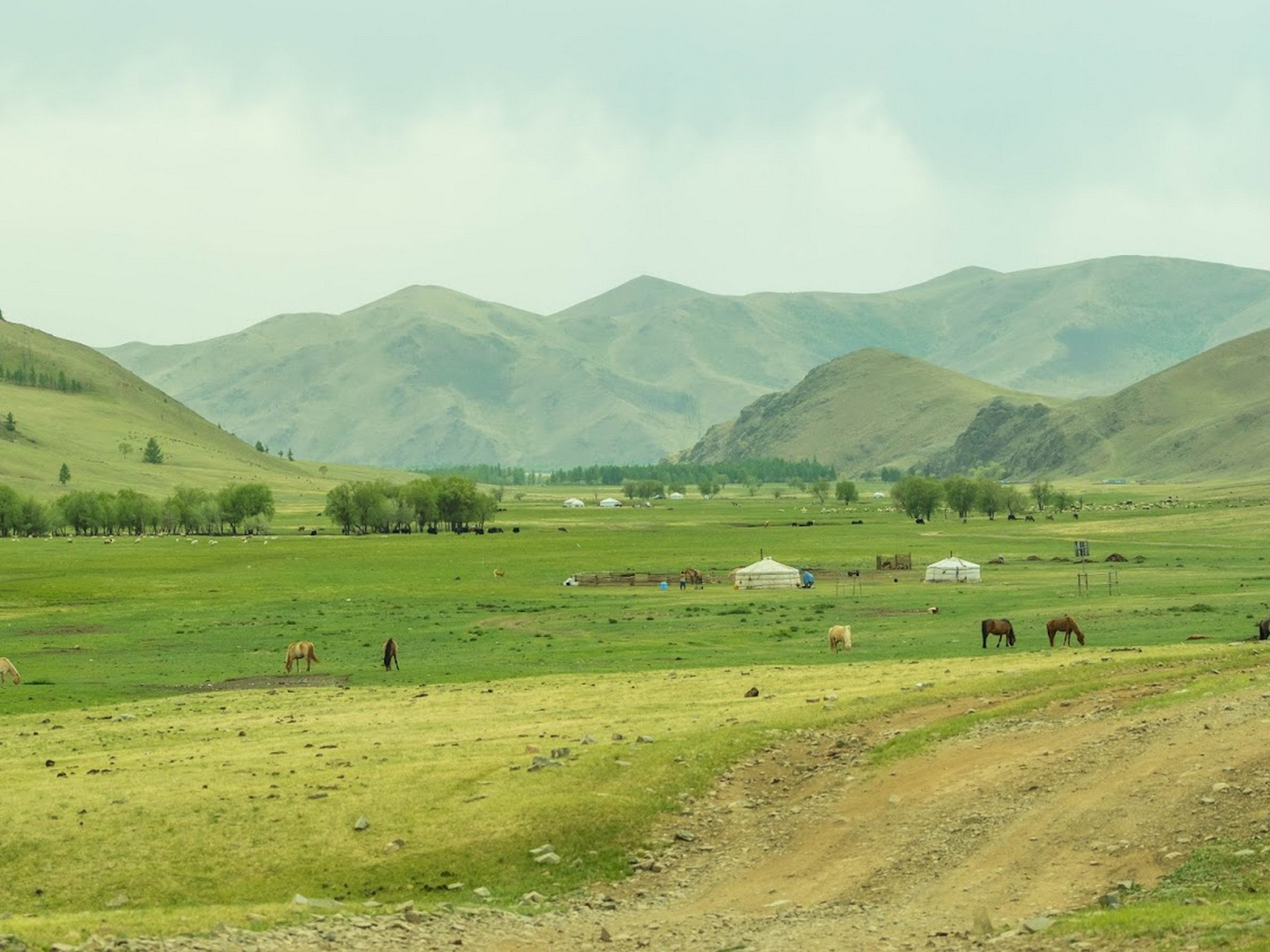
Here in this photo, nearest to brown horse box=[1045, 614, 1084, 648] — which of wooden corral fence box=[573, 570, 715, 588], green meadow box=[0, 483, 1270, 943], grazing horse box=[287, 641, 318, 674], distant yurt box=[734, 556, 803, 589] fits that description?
green meadow box=[0, 483, 1270, 943]

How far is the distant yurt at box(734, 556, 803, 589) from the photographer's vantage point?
105688mm

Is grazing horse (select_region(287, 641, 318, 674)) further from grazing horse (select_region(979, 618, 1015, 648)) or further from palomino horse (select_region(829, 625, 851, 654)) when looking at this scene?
grazing horse (select_region(979, 618, 1015, 648))

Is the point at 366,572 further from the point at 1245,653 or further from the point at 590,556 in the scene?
the point at 1245,653

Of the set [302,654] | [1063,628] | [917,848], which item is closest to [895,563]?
[1063,628]

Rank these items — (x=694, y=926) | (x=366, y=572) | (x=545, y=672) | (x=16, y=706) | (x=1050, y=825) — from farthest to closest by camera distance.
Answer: (x=366, y=572) → (x=545, y=672) → (x=16, y=706) → (x=1050, y=825) → (x=694, y=926)

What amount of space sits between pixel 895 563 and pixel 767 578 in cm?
2122

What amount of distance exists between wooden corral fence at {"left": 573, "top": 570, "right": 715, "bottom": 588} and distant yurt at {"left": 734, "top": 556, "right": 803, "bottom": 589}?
488 cm

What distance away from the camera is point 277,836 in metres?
27.6

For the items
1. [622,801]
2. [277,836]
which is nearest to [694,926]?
[622,801]

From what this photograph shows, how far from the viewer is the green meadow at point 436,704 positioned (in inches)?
1043

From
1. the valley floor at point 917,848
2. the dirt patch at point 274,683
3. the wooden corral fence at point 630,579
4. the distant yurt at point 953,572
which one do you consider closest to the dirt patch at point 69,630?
the dirt patch at point 274,683

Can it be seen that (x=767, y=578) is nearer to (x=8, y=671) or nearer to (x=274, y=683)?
(x=274, y=683)

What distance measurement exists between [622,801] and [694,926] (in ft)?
18.7

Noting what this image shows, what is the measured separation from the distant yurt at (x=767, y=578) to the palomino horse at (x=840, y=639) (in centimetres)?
4439
